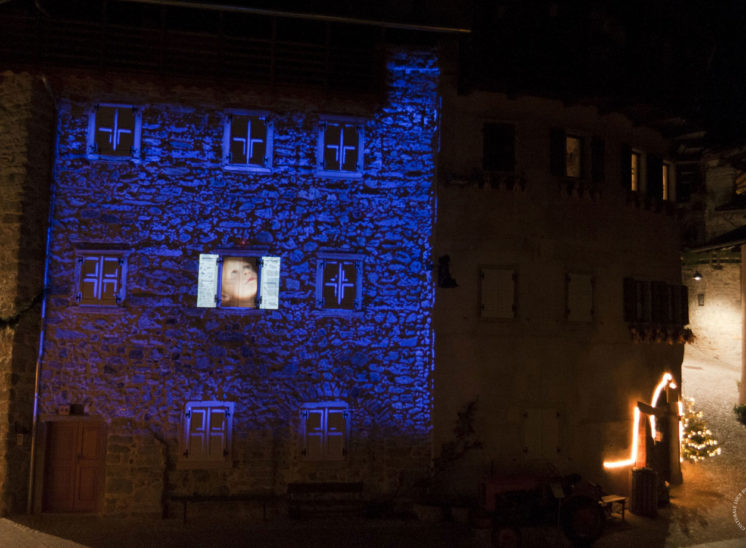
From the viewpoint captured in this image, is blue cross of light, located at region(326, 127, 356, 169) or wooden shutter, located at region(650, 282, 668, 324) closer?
blue cross of light, located at region(326, 127, 356, 169)

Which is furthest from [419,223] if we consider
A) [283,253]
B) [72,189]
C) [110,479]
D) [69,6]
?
[69,6]

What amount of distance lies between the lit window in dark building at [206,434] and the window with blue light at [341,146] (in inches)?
233

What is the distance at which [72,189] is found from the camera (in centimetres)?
A: 1090

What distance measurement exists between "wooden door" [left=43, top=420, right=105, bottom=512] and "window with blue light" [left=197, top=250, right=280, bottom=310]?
3.73m

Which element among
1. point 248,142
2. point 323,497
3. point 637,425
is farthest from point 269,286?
point 637,425

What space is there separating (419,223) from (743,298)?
656 inches

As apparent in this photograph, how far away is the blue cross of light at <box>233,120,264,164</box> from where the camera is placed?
11328 mm

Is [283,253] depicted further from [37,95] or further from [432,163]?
[37,95]

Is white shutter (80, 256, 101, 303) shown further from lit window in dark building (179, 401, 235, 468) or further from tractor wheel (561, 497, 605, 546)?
tractor wheel (561, 497, 605, 546)

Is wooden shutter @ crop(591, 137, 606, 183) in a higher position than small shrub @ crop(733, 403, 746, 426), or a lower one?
higher

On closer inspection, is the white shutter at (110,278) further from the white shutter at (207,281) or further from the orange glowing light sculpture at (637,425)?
the orange glowing light sculpture at (637,425)

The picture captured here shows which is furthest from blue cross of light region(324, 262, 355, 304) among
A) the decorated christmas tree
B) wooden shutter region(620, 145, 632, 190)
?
the decorated christmas tree

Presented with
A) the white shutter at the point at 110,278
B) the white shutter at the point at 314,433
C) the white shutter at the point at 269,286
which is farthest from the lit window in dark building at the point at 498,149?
the white shutter at the point at 110,278

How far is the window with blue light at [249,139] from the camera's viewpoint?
36.9ft
